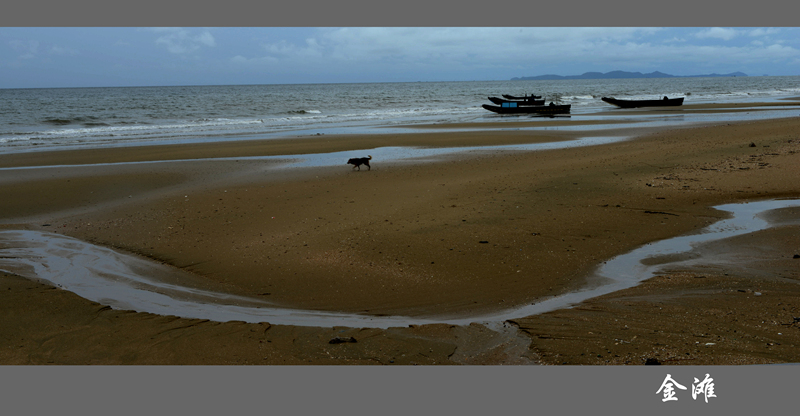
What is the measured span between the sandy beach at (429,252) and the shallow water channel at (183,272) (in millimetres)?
197

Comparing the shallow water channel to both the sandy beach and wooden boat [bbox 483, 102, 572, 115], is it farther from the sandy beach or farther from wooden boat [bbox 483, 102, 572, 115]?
wooden boat [bbox 483, 102, 572, 115]

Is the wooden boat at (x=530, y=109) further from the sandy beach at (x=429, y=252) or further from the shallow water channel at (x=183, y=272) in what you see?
the shallow water channel at (x=183, y=272)

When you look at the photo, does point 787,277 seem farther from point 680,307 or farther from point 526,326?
point 526,326

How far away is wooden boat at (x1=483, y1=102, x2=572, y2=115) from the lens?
37344 mm

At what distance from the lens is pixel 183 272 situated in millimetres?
6898

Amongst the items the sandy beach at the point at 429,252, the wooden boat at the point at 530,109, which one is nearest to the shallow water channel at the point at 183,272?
the sandy beach at the point at 429,252

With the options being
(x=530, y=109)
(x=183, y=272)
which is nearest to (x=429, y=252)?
(x=183, y=272)

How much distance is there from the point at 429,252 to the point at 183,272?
3115 mm

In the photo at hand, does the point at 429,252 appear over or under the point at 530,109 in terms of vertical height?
under

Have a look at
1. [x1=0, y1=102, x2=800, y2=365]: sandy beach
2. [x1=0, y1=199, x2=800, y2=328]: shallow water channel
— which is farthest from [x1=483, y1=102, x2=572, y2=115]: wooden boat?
[x1=0, y1=199, x2=800, y2=328]: shallow water channel

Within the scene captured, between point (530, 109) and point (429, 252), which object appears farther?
point (530, 109)

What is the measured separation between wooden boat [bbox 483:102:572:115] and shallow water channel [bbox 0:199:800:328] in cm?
2946

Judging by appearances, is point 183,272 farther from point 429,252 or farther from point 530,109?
point 530,109

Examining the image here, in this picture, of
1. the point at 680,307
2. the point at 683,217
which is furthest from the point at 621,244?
the point at 680,307
